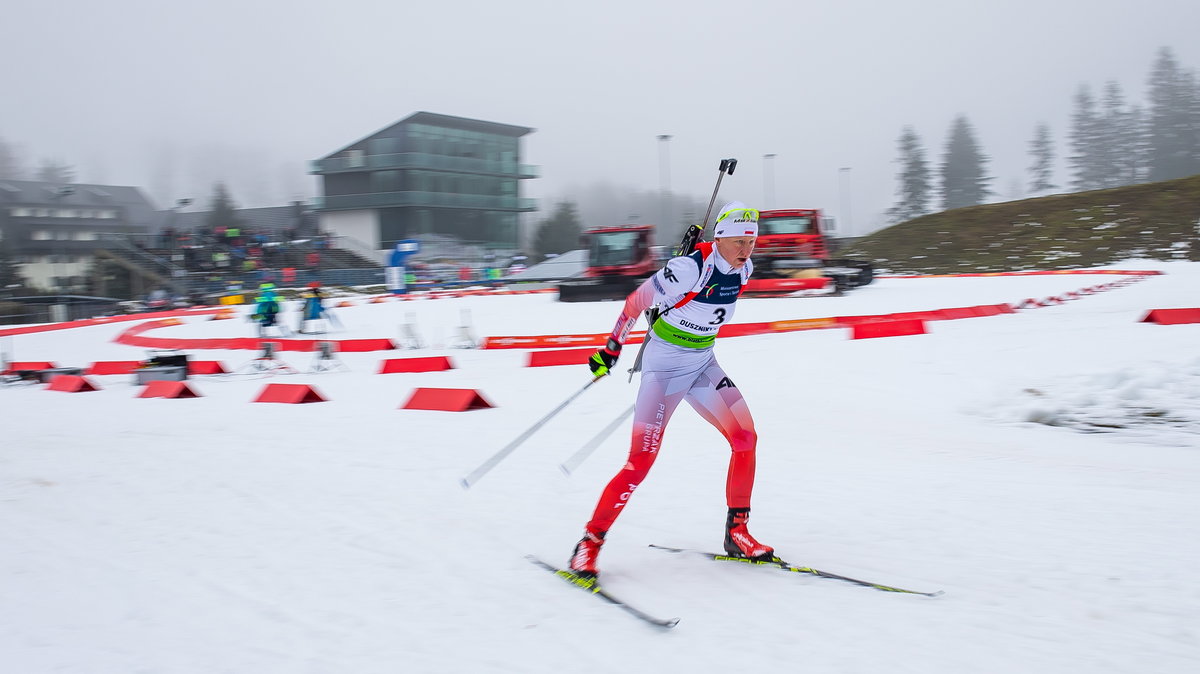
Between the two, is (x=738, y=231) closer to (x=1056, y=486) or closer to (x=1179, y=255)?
(x=1056, y=486)

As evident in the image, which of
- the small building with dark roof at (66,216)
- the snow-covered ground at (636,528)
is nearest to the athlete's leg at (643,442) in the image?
the snow-covered ground at (636,528)

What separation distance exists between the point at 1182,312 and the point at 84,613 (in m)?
13.9

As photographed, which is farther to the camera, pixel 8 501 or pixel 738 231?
pixel 8 501

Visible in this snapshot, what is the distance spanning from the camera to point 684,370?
4523mm

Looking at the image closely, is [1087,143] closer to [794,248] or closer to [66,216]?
[794,248]

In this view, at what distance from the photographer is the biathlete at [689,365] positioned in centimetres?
439

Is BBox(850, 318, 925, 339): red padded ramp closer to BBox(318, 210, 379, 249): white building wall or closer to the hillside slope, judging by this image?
the hillside slope

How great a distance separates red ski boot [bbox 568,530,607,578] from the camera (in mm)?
4379

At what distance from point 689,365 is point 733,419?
14.8 inches

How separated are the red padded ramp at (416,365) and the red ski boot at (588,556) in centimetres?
951

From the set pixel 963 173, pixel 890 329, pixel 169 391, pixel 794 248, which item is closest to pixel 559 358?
pixel 890 329

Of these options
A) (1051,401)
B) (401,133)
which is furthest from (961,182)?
(1051,401)

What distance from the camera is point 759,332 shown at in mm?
15398

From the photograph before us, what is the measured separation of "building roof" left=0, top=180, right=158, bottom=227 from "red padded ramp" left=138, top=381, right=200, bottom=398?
203 ft
